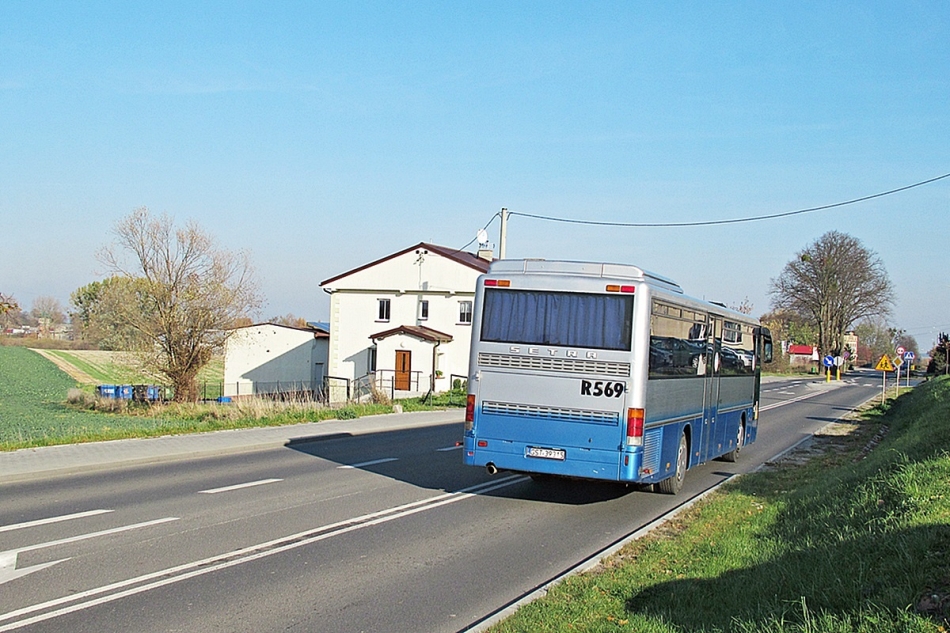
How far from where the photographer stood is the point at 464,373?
5219cm

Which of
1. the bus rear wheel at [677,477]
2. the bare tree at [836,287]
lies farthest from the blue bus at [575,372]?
the bare tree at [836,287]

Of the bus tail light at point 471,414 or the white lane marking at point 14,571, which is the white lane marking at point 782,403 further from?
the white lane marking at point 14,571

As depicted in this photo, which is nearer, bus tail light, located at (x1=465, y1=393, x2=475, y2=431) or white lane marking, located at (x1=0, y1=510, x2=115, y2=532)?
white lane marking, located at (x1=0, y1=510, x2=115, y2=532)

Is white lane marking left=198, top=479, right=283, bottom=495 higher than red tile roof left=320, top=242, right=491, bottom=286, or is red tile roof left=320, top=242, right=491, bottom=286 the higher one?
red tile roof left=320, top=242, right=491, bottom=286

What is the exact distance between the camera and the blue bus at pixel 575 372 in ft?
35.5

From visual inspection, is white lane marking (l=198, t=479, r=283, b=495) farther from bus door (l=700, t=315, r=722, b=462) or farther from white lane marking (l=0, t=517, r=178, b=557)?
bus door (l=700, t=315, r=722, b=462)

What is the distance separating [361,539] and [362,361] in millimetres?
45339

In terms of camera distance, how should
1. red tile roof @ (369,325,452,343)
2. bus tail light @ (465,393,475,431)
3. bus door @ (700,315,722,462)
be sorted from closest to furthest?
bus tail light @ (465,393,475,431) < bus door @ (700,315,722,462) < red tile roof @ (369,325,452,343)

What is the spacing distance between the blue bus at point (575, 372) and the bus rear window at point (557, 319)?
0.01 metres

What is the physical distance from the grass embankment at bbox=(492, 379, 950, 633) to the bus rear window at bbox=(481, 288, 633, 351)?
2.47 meters

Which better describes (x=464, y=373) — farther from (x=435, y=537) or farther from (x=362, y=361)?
(x=435, y=537)

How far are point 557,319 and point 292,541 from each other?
449cm

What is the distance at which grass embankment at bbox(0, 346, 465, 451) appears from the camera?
18.4m

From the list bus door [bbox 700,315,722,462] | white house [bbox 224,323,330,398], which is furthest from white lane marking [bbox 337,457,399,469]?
white house [bbox 224,323,330,398]
